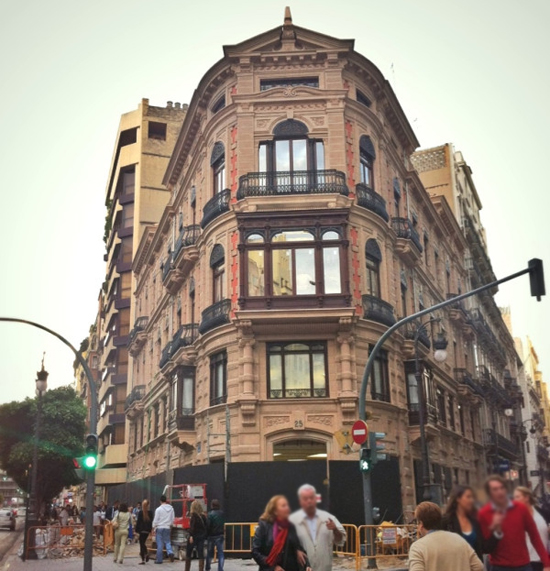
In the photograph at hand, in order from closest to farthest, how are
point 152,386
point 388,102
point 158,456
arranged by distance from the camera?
point 388,102, point 158,456, point 152,386

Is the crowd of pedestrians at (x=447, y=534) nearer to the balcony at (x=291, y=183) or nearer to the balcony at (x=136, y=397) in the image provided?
the balcony at (x=291, y=183)

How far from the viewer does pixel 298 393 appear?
28.5 meters

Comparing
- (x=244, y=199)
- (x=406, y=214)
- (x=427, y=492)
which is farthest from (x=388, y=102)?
(x=427, y=492)

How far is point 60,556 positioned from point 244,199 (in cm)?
1481

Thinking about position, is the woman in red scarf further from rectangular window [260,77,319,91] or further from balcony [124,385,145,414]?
balcony [124,385,145,414]

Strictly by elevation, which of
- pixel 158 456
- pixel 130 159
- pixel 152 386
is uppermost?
pixel 130 159

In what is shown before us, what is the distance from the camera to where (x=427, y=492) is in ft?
74.0

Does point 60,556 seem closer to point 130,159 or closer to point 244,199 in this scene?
point 244,199

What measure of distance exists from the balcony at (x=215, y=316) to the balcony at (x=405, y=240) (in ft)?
29.3

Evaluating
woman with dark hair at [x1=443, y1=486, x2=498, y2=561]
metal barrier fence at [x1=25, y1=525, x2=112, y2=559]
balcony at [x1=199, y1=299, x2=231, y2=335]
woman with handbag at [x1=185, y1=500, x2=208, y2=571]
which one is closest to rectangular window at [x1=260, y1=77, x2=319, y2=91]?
balcony at [x1=199, y1=299, x2=231, y2=335]

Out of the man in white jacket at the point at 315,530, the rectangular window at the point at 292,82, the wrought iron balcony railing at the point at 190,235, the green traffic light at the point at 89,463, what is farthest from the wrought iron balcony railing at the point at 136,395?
the man in white jacket at the point at 315,530

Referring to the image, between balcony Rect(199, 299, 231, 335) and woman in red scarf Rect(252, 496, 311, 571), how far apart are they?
22.7 meters

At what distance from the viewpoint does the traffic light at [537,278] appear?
16.8 m

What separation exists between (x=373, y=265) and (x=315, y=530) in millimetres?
25910
